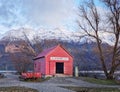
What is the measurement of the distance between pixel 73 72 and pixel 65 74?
468 centimetres

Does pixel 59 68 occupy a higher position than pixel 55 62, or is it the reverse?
pixel 55 62

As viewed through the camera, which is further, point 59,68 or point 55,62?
point 59,68

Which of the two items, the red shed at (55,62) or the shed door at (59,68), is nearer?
the red shed at (55,62)

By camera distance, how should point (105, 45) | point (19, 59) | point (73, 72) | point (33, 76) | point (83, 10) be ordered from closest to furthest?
1. point (33, 76)
2. point (83, 10)
3. point (73, 72)
4. point (105, 45)
5. point (19, 59)

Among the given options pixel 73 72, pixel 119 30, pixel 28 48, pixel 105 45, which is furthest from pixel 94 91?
pixel 28 48

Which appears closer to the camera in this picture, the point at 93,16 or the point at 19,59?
the point at 93,16

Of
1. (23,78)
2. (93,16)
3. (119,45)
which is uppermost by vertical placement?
(93,16)

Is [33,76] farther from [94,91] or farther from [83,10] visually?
[94,91]

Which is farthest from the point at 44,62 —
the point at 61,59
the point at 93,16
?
the point at 93,16

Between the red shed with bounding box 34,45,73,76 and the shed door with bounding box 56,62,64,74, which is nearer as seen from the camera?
the red shed with bounding box 34,45,73,76

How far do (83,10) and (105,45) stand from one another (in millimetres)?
12550

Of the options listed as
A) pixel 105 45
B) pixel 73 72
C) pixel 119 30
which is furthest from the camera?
pixel 105 45

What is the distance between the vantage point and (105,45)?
62875mm

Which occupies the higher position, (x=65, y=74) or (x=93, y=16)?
(x=93, y=16)
